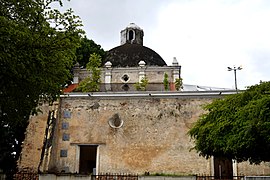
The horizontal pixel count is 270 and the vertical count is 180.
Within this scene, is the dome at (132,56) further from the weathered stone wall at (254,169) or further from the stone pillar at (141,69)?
the weathered stone wall at (254,169)

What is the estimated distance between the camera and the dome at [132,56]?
31502 mm

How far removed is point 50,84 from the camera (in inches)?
476

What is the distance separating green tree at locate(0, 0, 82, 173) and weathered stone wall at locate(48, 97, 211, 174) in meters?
6.85

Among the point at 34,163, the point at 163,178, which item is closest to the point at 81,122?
the point at 34,163

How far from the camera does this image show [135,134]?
20.0 metres

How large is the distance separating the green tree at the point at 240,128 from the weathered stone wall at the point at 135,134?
18.1 ft

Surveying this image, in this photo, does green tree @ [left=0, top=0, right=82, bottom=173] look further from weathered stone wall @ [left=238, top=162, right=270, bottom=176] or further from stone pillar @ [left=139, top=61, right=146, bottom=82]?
stone pillar @ [left=139, top=61, right=146, bottom=82]

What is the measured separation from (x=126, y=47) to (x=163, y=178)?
21.1m

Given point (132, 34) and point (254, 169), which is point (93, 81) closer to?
point (254, 169)

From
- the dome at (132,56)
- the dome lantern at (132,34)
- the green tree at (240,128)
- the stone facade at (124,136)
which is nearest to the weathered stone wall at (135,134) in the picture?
the stone facade at (124,136)

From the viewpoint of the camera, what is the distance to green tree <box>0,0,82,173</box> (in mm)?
10368

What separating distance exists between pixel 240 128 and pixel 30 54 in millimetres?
6914

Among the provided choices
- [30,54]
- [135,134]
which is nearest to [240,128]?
[30,54]

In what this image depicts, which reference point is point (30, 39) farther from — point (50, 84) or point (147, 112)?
point (147, 112)
